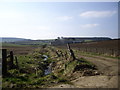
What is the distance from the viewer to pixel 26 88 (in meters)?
10.8

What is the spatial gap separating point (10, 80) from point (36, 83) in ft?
6.07

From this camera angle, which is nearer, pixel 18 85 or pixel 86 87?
pixel 86 87

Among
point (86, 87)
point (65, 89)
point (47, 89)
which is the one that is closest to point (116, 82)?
point (86, 87)

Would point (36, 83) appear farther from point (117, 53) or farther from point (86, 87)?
point (117, 53)

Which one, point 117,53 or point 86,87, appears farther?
point 117,53

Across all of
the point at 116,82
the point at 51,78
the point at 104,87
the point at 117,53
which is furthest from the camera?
the point at 117,53

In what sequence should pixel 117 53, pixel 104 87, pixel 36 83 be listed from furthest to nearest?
pixel 117 53
pixel 36 83
pixel 104 87

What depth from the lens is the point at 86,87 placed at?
1010 cm

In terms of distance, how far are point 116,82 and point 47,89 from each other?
430 cm

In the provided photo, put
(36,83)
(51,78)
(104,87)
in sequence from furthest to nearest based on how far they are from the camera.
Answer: (51,78) → (36,83) → (104,87)

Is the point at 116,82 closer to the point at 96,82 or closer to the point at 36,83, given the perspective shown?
the point at 96,82

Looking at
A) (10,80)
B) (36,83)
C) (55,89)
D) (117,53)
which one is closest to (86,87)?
(55,89)

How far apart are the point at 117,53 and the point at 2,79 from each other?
58.0 feet

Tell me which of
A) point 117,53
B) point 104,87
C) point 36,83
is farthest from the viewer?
point 117,53
